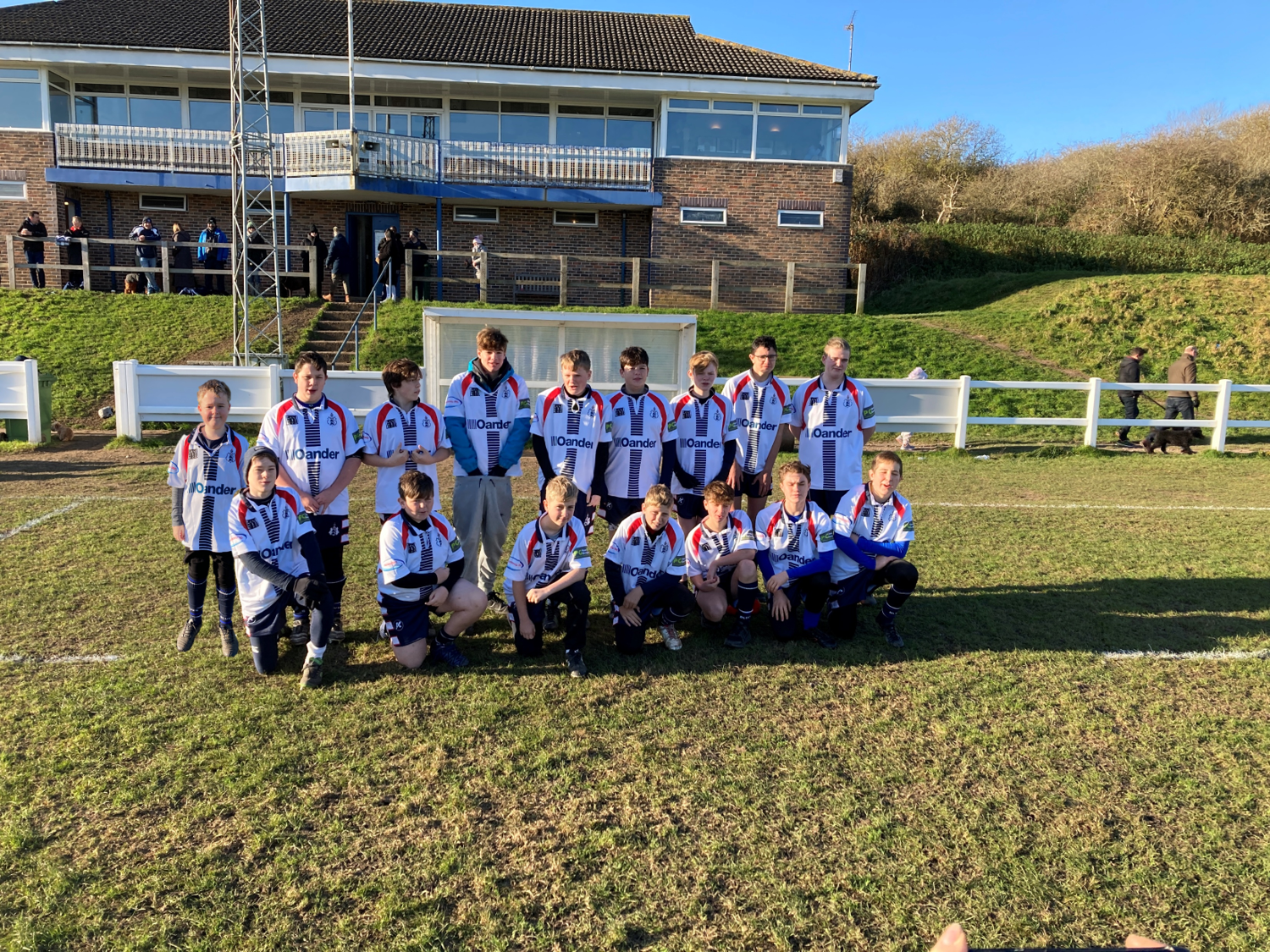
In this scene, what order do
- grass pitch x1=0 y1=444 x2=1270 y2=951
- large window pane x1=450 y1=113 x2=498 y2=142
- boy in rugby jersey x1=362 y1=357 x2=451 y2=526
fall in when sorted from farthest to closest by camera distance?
large window pane x1=450 y1=113 x2=498 y2=142
boy in rugby jersey x1=362 y1=357 x2=451 y2=526
grass pitch x1=0 y1=444 x2=1270 y2=951

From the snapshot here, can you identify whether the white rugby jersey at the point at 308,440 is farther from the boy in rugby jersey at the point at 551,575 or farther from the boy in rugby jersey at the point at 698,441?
the boy in rugby jersey at the point at 698,441

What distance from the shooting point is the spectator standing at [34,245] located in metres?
19.7

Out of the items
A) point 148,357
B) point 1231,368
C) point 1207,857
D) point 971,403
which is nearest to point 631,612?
point 1207,857

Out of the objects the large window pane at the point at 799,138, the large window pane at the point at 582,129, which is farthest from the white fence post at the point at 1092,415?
the large window pane at the point at 582,129

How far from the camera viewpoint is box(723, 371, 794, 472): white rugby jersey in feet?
20.7

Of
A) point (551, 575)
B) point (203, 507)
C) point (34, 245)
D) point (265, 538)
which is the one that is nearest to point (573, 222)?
point (34, 245)

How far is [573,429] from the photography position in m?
5.62

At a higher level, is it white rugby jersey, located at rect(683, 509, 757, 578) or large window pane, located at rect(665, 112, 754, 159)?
large window pane, located at rect(665, 112, 754, 159)

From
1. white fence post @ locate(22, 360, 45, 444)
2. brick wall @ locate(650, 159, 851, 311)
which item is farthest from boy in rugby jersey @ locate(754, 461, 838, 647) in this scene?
brick wall @ locate(650, 159, 851, 311)

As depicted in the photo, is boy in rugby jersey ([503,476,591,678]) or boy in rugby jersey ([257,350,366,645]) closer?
boy in rugby jersey ([503,476,591,678])

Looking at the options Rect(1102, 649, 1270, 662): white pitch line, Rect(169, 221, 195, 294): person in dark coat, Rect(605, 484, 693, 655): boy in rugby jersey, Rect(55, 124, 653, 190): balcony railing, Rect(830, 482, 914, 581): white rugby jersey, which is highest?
Rect(55, 124, 653, 190): balcony railing

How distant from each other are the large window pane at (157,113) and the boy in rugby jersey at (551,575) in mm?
23166

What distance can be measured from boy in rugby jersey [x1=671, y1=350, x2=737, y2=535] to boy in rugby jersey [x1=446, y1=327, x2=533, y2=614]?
1.12 m

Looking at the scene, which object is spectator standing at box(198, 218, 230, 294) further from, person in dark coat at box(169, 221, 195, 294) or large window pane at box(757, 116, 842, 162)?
large window pane at box(757, 116, 842, 162)
